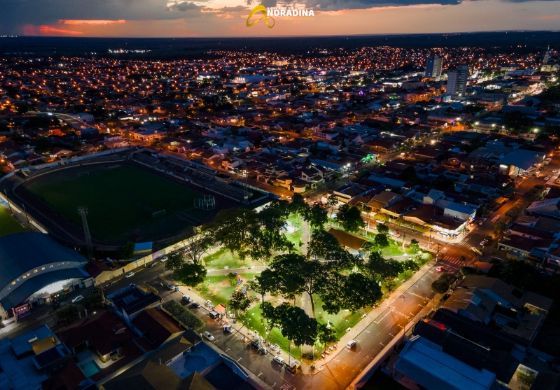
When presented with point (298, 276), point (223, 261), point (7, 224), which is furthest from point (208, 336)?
point (7, 224)

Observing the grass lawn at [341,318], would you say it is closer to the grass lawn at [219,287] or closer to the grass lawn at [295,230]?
the grass lawn at [219,287]

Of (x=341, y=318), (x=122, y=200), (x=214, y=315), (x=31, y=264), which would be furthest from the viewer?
(x=122, y=200)

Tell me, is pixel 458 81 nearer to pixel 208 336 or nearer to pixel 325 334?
pixel 325 334

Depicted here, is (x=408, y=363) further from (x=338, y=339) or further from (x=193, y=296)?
(x=193, y=296)

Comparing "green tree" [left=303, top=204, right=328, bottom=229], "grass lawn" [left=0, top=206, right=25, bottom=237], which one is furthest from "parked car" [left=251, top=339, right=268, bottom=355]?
"grass lawn" [left=0, top=206, right=25, bottom=237]

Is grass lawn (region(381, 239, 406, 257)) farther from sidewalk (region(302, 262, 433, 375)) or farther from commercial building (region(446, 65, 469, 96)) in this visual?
commercial building (region(446, 65, 469, 96))

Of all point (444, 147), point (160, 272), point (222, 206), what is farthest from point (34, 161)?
point (444, 147)
